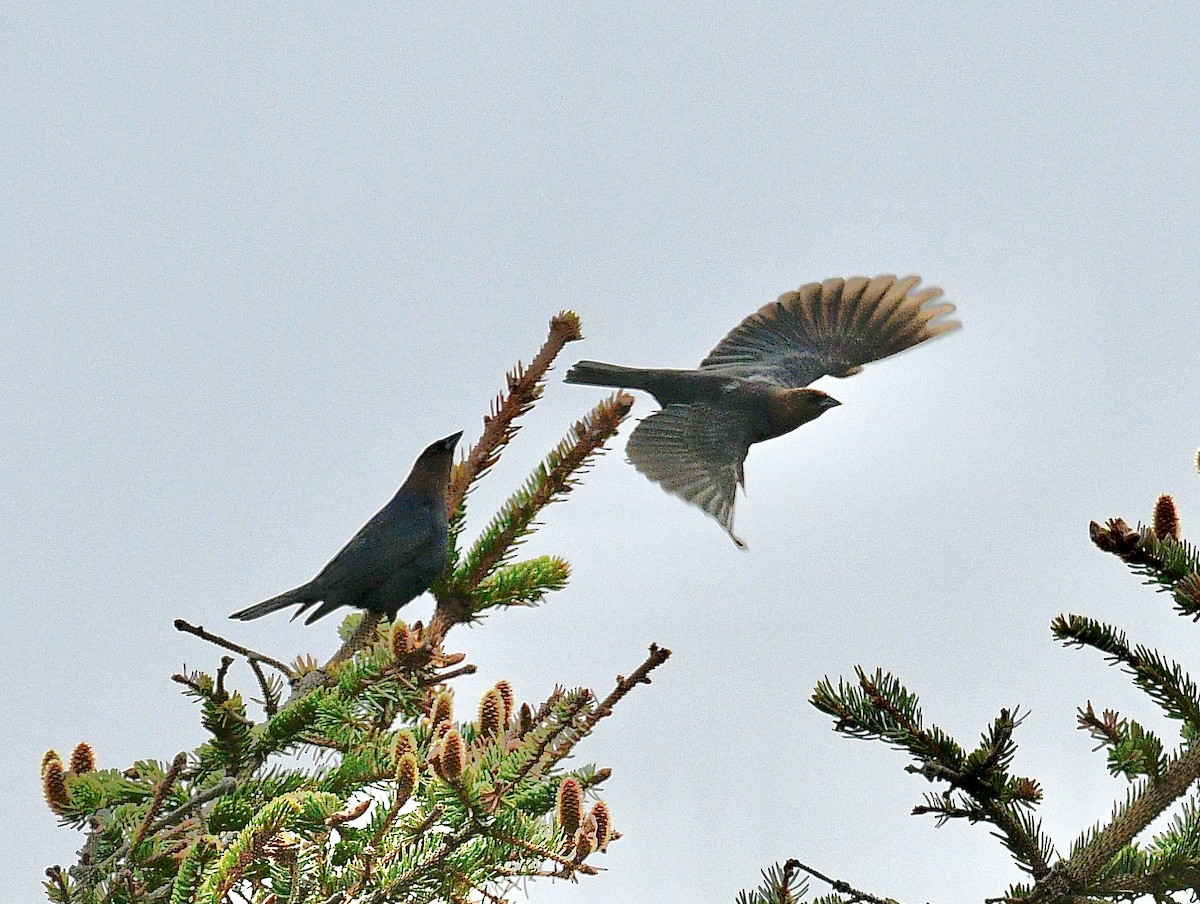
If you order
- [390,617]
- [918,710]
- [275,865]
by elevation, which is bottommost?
[918,710]

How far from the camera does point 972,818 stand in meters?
2.28

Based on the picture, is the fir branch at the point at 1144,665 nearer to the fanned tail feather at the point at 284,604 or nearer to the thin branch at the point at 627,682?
the thin branch at the point at 627,682

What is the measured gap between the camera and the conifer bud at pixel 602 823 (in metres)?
3.20

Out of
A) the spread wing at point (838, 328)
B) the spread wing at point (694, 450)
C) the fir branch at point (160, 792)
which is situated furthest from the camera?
the spread wing at point (838, 328)

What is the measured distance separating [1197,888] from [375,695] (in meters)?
2.23

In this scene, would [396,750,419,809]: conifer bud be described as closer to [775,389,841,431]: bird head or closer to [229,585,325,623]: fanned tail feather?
[229,585,325,623]: fanned tail feather

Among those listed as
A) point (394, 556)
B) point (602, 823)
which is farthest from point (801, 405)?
point (602, 823)

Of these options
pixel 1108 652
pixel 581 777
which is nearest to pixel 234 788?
pixel 581 777

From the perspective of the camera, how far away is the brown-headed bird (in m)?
7.30

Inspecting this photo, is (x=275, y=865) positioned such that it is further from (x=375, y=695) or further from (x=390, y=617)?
(x=390, y=617)

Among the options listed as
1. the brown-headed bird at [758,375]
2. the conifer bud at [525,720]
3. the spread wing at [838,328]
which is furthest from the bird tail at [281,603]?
the spread wing at [838,328]

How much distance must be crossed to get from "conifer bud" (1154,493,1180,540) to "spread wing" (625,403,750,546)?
4690mm

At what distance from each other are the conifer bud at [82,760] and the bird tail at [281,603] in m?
1.11

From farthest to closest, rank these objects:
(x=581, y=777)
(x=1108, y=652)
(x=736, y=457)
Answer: (x=736, y=457) < (x=581, y=777) < (x=1108, y=652)
